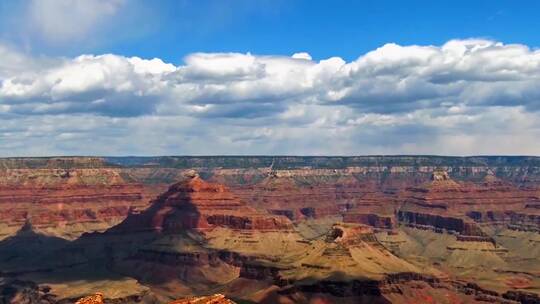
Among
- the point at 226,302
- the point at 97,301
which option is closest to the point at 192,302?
the point at 226,302

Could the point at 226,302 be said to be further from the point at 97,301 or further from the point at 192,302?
the point at 97,301
